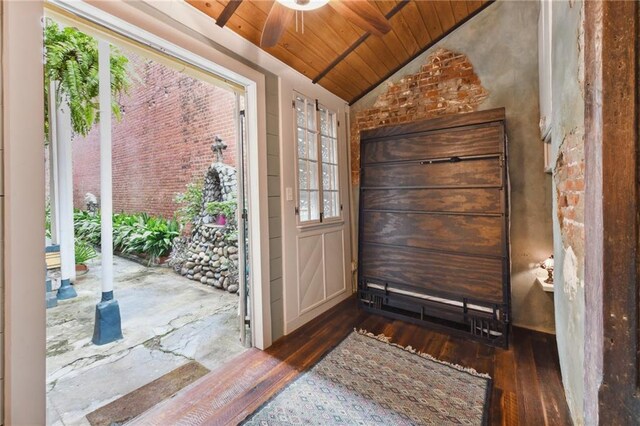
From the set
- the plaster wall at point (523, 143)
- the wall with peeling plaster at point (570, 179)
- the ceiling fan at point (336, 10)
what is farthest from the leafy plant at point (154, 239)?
the wall with peeling plaster at point (570, 179)

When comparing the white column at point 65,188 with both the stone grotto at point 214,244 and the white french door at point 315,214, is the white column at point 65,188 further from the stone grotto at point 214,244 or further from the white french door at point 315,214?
the white french door at point 315,214

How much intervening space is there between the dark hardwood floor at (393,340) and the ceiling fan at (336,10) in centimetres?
237

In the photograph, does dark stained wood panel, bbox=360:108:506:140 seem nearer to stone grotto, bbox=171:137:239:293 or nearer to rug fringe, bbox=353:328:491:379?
rug fringe, bbox=353:328:491:379

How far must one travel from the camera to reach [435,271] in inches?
103

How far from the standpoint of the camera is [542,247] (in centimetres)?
254

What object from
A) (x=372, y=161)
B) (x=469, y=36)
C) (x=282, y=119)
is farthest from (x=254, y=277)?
(x=469, y=36)

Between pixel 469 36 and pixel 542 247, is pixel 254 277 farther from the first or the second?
pixel 469 36

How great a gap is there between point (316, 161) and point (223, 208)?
2.31 m

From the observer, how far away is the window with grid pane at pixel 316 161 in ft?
9.38

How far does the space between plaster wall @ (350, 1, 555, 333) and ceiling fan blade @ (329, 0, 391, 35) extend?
1.78m

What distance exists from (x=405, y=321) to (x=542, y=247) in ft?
4.88


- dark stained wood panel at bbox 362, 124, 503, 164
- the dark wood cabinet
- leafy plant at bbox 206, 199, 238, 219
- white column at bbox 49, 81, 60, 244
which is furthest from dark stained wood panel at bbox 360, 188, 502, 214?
white column at bbox 49, 81, 60, 244

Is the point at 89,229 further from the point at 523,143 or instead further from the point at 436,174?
the point at 523,143

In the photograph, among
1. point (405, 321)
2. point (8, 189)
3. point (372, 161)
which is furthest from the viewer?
point (372, 161)
